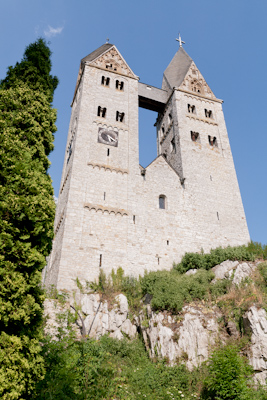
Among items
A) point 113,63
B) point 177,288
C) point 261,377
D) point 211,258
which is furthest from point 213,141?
point 261,377

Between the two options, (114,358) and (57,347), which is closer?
(57,347)

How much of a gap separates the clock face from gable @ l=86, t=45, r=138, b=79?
7.47 m

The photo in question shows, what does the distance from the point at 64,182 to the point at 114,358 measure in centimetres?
1350

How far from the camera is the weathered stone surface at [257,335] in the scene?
12.3 metres

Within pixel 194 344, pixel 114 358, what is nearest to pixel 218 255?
pixel 194 344

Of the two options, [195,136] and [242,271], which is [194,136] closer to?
[195,136]

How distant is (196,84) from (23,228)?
28.2 metres

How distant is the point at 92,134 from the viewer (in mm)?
Answer: 23734

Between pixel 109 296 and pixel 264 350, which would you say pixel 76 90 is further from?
pixel 264 350

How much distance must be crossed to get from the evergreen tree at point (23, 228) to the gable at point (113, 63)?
19261mm

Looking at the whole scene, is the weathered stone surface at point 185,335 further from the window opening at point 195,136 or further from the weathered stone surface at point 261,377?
the window opening at point 195,136

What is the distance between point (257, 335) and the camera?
1299 cm

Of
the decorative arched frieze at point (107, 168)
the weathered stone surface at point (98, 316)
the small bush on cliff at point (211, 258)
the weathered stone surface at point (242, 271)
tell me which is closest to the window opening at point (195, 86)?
the decorative arched frieze at point (107, 168)

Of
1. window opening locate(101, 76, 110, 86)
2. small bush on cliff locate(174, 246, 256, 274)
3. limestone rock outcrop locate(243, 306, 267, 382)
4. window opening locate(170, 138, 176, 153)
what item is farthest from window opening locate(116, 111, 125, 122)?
limestone rock outcrop locate(243, 306, 267, 382)
